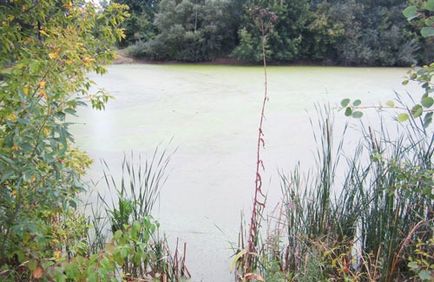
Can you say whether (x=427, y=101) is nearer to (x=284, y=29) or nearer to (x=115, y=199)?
(x=115, y=199)

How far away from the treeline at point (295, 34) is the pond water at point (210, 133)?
6.66ft

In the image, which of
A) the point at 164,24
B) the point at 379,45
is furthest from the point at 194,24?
the point at 379,45

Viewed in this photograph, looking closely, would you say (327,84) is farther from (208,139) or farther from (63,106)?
(63,106)

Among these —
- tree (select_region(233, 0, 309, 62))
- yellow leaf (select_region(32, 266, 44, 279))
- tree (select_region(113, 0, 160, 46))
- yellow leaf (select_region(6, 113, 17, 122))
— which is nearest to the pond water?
yellow leaf (select_region(32, 266, 44, 279))

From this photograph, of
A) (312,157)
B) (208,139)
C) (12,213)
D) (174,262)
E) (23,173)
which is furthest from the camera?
(208,139)

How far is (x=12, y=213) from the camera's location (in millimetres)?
1029

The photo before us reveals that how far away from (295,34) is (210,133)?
606cm

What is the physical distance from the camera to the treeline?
837 cm

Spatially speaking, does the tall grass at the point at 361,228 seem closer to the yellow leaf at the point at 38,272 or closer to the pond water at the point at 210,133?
the pond water at the point at 210,133

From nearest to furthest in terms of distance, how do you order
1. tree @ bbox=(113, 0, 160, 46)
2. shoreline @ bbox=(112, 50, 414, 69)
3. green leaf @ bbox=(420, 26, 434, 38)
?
green leaf @ bbox=(420, 26, 434, 38), shoreline @ bbox=(112, 50, 414, 69), tree @ bbox=(113, 0, 160, 46)

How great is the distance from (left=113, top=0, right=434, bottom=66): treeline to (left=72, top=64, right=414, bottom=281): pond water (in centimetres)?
203

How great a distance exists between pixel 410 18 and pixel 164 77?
226 inches

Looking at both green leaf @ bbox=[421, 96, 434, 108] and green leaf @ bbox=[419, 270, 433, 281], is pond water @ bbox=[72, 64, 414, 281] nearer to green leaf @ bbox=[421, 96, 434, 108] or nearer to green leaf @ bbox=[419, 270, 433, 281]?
green leaf @ bbox=[419, 270, 433, 281]

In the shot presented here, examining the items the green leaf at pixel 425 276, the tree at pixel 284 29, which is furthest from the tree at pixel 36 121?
the tree at pixel 284 29
